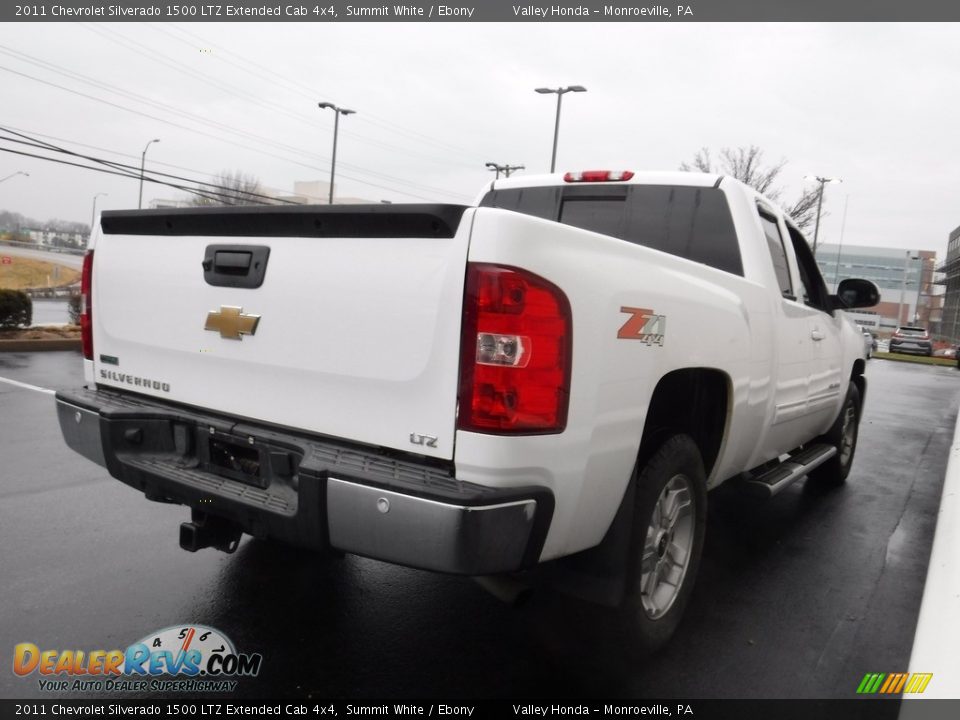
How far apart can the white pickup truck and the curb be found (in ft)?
35.2

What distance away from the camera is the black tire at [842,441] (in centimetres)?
601

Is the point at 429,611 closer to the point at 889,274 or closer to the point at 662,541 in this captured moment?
the point at 662,541

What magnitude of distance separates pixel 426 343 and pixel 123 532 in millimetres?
2898

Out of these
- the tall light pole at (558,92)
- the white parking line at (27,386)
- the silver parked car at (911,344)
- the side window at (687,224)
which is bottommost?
the white parking line at (27,386)

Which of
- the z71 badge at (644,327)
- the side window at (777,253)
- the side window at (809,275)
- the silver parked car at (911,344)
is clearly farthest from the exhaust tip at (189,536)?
the silver parked car at (911,344)

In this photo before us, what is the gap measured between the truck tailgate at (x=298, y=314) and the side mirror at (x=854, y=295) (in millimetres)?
4075

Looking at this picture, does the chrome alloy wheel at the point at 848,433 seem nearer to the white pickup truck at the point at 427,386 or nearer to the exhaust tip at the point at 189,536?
the white pickup truck at the point at 427,386

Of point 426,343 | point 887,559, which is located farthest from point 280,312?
point 887,559

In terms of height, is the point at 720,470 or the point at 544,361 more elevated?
the point at 544,361

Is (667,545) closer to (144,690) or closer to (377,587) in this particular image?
(377,587)

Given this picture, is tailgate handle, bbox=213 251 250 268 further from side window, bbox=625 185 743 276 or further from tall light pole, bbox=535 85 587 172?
tall light pole, bbox=535 85 587 172

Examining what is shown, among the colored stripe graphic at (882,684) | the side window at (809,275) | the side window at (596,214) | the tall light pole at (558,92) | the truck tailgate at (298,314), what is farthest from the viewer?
the tall light pole at (558,92)

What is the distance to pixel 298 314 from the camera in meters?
2.59

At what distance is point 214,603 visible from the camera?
3.35m
